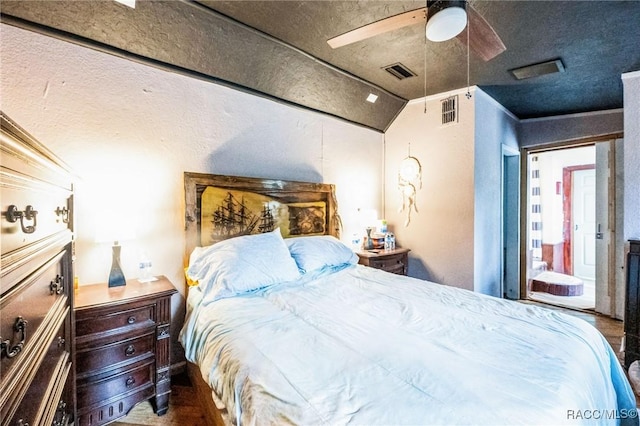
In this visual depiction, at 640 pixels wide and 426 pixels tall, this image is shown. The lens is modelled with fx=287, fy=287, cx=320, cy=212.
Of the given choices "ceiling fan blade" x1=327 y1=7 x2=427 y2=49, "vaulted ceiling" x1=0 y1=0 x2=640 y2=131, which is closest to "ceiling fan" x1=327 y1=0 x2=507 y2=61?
"ceiling fan blade" x1=327 y1=7 x2=427 y2=49

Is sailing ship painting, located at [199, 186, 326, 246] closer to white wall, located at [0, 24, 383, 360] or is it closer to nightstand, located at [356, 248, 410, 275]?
white wall, located at [0, 24, 383, 360]

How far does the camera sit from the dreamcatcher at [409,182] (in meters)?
3.62

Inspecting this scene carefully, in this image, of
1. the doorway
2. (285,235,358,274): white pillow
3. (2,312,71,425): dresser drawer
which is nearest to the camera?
(2,312,71,425): dresser drawer

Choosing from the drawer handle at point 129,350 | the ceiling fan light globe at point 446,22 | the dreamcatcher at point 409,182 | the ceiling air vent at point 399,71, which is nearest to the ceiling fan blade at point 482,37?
the ceiling fan light globe at point 446,22

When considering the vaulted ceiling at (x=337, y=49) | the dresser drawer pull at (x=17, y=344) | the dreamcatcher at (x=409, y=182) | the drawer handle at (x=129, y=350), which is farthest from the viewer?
the dreamcatcher at (x=409, y=182)

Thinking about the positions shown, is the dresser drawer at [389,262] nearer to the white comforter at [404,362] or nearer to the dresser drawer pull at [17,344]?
the white comforter at [404,362]

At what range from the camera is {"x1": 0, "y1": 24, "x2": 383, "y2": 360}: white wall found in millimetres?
1795

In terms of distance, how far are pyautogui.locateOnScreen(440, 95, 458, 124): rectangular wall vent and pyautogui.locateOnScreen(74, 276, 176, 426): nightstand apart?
10.7ft

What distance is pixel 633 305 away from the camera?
2.36m

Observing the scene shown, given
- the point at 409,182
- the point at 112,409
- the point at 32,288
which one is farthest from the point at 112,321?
the point at 409,182

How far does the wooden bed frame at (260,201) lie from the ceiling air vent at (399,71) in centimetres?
133

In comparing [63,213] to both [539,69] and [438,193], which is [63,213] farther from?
[539,69]

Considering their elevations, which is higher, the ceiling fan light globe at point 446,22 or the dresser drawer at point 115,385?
the ceiling fan light globe at point 446,22

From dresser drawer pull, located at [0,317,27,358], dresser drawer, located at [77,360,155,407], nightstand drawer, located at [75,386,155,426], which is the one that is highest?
dresser drawer pull, located at [0,317,27,358]
